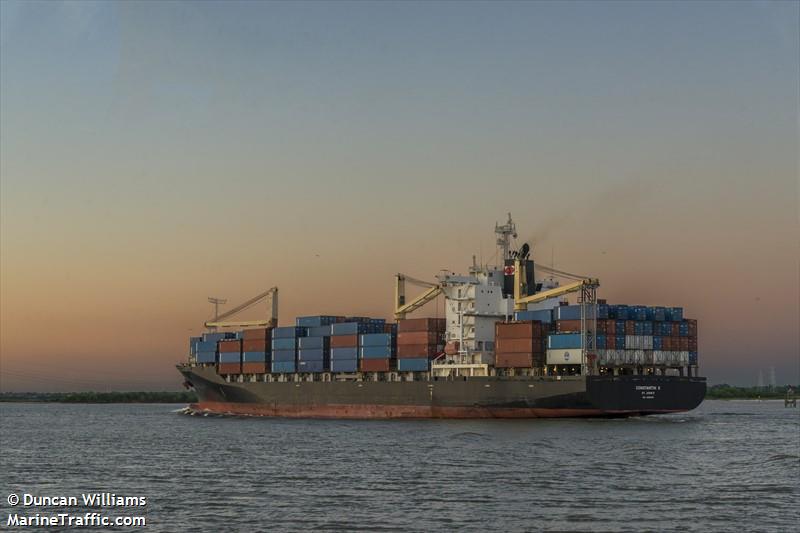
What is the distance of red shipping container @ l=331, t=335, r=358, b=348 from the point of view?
9581 cm

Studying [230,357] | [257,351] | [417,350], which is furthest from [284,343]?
[417,350]

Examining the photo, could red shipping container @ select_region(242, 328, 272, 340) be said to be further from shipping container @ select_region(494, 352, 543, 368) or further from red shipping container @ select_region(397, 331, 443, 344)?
shipping container @ select_region(494, 352, 543, 368)

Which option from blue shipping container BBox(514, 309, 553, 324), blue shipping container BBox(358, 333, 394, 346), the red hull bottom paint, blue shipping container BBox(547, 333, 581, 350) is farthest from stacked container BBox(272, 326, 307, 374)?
blue shipping container BBox(547, 333, 581, 350)

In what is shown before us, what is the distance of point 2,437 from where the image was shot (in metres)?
75.5

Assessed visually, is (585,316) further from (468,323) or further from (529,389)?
(468,323)

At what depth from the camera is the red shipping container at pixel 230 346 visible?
11006cm

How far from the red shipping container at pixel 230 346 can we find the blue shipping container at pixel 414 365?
1030 inches

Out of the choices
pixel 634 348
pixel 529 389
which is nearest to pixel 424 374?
pixel 529 389

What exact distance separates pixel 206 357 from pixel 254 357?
10.8 metres

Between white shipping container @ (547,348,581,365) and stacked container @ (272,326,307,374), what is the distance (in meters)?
32.0

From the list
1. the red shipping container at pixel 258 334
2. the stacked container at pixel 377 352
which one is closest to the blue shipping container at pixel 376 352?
the stacked container at pixel 377 352

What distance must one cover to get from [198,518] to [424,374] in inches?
2359

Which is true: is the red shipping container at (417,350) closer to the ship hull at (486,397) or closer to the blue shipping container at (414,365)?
the blue shipping container at (414,365)

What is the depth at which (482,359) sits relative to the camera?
8681 centimetres
